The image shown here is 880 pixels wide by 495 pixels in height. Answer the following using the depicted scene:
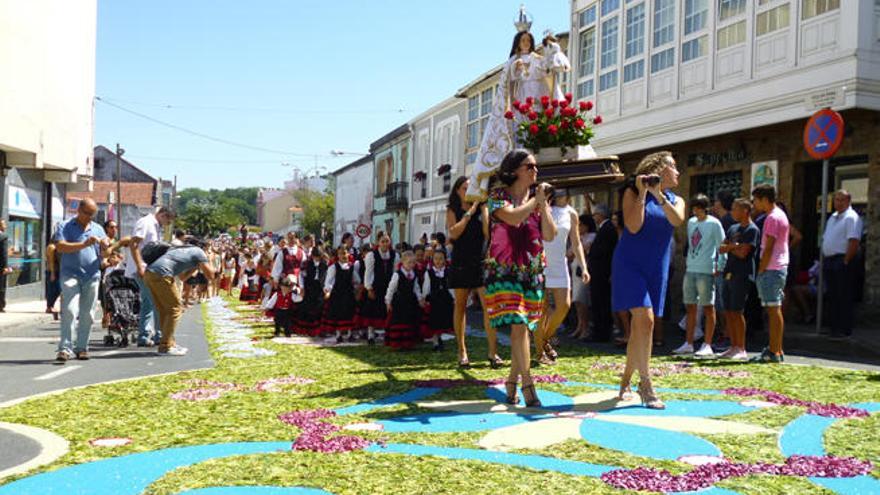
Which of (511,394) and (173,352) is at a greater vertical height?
(511,394)

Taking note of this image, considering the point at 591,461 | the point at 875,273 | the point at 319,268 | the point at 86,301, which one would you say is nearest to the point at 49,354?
the point at 86,301

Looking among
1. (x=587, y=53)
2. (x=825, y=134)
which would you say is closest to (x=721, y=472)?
(x=825, y=134)

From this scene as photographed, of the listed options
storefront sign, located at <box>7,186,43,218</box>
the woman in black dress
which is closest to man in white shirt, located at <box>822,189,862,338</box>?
the woman in black dress

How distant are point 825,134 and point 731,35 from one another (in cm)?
675

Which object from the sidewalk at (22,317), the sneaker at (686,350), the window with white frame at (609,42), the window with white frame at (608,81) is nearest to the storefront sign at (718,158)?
the window with white frame at (608,81)

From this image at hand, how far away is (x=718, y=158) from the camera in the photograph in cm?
1767

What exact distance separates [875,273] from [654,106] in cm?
659

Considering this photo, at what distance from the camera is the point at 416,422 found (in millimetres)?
5316

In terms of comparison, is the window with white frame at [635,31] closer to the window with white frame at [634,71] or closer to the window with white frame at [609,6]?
the window with white frame at [634,71]

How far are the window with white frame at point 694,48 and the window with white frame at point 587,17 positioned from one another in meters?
4.43

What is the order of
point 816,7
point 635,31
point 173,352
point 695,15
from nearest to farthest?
1. point 173,352
2. point 816,7
3. point 695,15
4. point 635,31

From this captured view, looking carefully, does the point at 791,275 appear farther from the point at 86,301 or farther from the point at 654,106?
the point at 86,301

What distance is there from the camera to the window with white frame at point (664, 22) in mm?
18312

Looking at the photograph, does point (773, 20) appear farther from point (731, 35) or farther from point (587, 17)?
point (587, 17)
